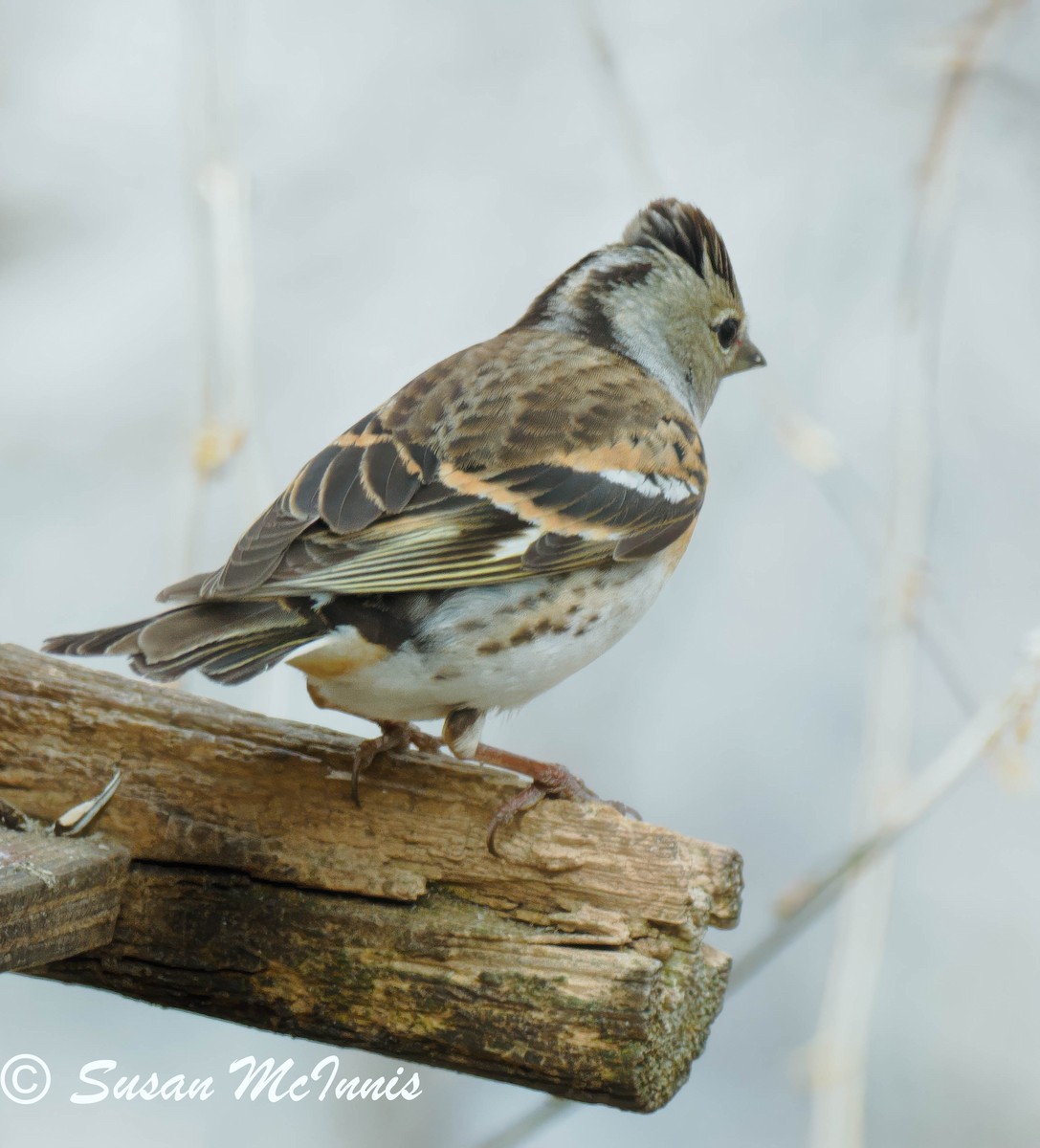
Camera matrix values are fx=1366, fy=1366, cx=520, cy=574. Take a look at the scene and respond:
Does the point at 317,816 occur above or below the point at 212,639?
below

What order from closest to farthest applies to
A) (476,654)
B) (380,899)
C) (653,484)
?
(380,899) < (476,654) < (653,484)

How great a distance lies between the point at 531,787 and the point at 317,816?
1.27 ft

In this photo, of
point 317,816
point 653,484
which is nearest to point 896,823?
point 653,484

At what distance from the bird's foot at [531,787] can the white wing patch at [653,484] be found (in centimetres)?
61

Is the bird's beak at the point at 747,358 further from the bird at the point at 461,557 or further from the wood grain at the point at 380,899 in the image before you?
the wood grain at the point at 380,899

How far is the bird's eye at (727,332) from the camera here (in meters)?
3.59

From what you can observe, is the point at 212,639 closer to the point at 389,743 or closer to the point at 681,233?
the point at 389,743

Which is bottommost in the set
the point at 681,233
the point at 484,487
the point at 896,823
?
the point at 896,823

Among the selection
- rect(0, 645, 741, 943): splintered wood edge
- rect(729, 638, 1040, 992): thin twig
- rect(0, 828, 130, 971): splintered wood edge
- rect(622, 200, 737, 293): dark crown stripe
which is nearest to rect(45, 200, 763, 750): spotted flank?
rect(0, 645, 741, 943): splintered wood edge

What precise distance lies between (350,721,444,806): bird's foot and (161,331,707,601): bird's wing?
35 cm

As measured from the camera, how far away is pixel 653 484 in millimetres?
2896

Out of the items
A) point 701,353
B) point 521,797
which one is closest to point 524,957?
point 521,797

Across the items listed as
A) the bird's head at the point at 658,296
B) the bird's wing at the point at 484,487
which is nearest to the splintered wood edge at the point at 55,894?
the bird's wing at the point at 484,487

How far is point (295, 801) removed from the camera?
2.47 metres
